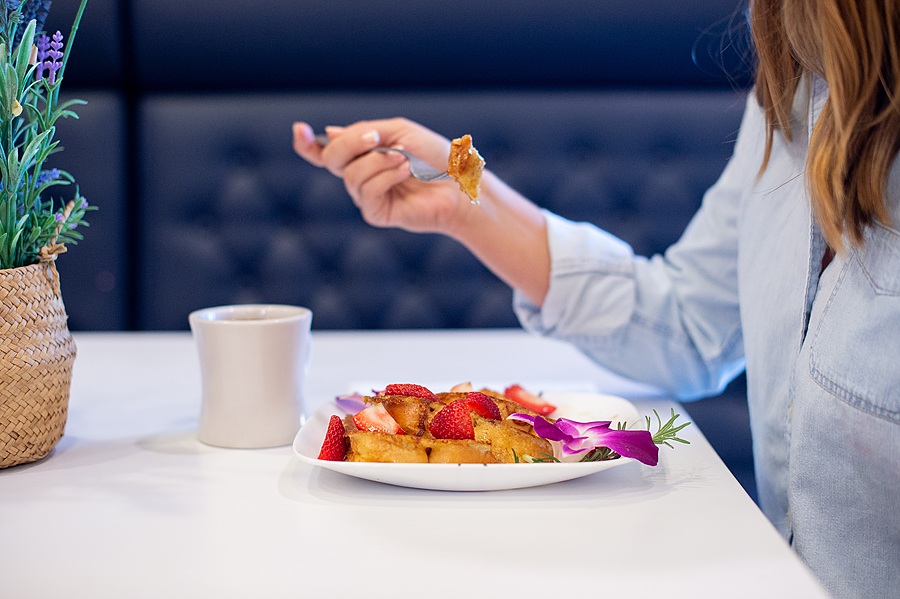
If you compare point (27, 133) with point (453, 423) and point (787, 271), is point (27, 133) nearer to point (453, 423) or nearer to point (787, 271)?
point (453, 423)

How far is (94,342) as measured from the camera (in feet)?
3.63

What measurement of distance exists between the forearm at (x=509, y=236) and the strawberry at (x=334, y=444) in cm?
42

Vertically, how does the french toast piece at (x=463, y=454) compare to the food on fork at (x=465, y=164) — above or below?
below

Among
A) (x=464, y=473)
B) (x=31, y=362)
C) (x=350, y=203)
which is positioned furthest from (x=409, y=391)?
(x=350, y=203)

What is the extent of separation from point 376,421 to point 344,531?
119 mm

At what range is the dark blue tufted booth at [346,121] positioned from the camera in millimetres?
1659

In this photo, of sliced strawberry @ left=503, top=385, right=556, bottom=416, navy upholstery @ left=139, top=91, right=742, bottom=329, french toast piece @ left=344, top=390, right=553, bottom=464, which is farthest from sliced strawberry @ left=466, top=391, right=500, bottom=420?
navy upholstery @ left=139, top=91, right=742, bottom=329

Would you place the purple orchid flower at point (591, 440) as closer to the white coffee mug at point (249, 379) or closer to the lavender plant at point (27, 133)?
the white coffee mug at point (249, 379)

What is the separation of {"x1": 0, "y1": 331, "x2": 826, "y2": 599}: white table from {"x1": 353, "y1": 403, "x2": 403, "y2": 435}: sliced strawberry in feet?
0.14

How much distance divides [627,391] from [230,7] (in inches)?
53.1

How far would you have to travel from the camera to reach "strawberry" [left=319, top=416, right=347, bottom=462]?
1.74 ft

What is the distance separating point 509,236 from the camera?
90cm

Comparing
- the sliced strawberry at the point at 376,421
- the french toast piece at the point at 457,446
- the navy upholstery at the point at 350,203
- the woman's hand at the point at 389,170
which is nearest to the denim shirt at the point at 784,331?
the woman's hand at the point at 389,170

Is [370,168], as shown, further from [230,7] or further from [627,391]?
[230,7]
